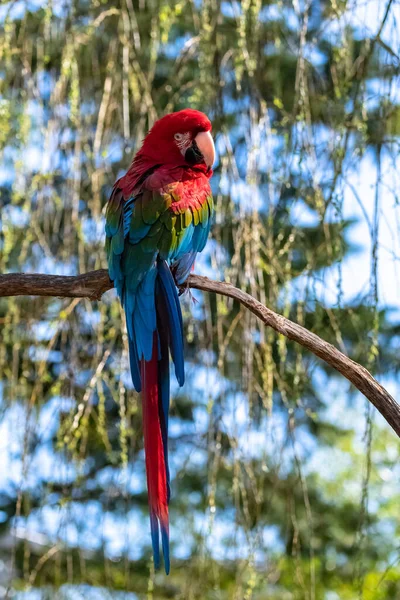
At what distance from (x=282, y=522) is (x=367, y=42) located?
2.39 meters

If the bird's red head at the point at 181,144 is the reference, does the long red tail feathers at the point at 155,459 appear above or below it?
below

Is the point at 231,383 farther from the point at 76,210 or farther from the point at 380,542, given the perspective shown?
the point at 380,542

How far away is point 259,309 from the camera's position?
1.53 m

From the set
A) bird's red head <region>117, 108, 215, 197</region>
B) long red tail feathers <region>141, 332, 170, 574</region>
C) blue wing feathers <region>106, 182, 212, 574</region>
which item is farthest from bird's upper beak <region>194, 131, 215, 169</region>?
long red tail feathers <region>141, 332, 170, 574</region>

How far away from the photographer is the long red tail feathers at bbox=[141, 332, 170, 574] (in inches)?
59.4

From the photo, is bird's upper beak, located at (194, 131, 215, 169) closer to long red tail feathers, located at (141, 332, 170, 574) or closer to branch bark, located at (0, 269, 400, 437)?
branch bark, located at (0, 269, 400, 437)

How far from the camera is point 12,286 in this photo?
161 cm

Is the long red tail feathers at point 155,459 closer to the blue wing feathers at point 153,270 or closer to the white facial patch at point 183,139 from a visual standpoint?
the blue wing feathers at point 153,270

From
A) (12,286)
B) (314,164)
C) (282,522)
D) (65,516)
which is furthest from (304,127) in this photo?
(282,522)

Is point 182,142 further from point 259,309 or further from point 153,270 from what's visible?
point 259,309

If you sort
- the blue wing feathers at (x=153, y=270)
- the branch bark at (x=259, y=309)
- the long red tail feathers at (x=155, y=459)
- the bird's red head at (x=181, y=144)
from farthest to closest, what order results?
1. the bird's red head at (x=181, y=144)
2. the blue wing feathers at (x=153, y=270)
3. the long red tail feathers at (x=155, y=459)
4. the branch bark at (x=259, y=309)

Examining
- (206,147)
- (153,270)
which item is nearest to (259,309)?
(153,270)

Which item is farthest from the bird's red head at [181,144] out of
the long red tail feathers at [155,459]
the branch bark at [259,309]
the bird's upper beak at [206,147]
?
the long red tail feathers at [155,459]

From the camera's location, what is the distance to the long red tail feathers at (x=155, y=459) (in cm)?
151
